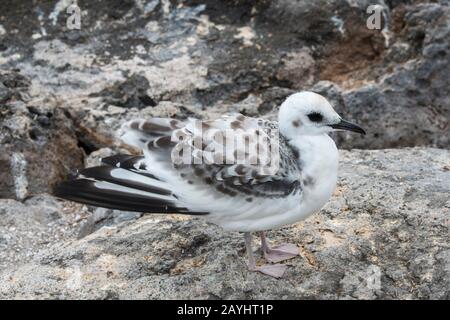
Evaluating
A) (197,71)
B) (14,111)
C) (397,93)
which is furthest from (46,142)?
(397,93)

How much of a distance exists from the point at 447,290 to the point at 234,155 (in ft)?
4.66

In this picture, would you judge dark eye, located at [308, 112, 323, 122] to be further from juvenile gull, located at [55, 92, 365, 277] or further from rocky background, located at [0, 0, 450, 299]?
rocky background, located at [0, 0, 450, 299]

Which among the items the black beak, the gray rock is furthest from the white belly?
the gray rock

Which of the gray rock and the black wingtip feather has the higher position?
the gray rock

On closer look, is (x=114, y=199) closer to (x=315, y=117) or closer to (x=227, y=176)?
(x=227, y=176)

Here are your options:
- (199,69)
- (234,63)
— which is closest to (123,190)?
(199,69)

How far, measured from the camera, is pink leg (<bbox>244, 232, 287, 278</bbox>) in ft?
13.7

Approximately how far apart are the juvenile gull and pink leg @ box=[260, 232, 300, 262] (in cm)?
37

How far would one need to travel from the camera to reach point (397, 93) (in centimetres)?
632

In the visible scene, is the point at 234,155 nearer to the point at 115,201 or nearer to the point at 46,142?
the point at 115,201

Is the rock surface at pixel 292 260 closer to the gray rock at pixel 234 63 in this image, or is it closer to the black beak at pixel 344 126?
the black beak at pixel 344 126

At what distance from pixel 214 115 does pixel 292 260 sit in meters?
2.11

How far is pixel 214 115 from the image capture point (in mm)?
6133
